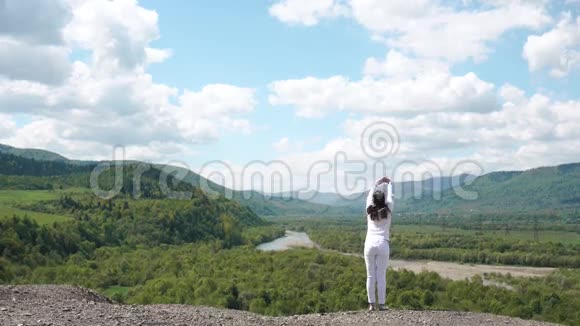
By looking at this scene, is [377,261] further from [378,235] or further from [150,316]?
[150,316]

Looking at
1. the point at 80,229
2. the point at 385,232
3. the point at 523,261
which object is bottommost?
the point at 523,261

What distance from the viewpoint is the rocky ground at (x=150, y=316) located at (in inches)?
445

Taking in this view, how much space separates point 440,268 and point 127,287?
50.7 meters

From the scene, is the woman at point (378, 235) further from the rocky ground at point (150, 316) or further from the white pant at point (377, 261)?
the rocky ground at point (150, 316)

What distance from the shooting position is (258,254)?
91.8 metres

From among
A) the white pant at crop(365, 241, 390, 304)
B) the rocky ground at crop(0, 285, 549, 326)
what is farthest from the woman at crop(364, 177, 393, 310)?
the rocky ground at crop(0, 285, 549, 326)

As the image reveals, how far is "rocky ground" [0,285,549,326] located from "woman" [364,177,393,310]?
2.97 feet

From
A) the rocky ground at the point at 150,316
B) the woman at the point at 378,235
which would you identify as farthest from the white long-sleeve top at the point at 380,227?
the rocky ground at the point at 150,316

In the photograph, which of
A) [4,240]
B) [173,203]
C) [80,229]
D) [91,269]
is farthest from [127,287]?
[173,203]

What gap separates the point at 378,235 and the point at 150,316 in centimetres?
534

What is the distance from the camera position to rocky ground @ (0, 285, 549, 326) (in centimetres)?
1131

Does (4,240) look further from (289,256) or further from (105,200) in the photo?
(105,200)

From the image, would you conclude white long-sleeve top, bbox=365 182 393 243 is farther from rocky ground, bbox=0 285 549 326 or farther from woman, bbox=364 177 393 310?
rocky ground, bbox=0 285 549 326

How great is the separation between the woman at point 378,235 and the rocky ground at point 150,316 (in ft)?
2.97
